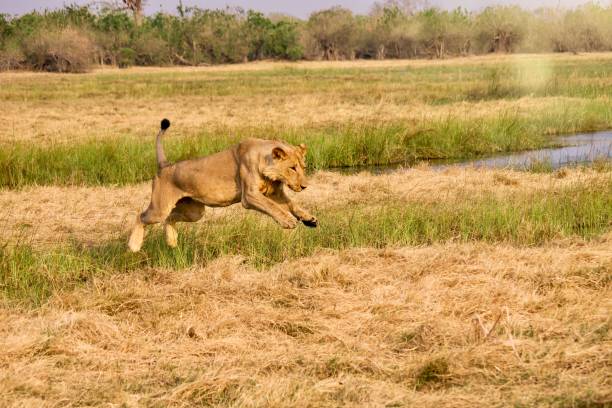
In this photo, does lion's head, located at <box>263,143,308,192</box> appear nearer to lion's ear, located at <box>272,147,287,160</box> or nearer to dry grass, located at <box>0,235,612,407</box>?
lion's ear, located at <box>272,147,287,160</box>

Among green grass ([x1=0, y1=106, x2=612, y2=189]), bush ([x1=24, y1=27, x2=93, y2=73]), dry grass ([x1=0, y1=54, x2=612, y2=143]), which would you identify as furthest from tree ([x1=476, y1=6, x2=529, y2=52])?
green grass ([x1=0, y1=106, x2=612, y2=189])

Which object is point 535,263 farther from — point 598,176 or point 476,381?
point 598,176

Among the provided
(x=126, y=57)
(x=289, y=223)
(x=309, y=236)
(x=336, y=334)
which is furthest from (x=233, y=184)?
(x=126, y=57)

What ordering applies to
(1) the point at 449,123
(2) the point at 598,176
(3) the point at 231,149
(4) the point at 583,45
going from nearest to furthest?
(3) the point at 231,149, (2) the point at 598,176, (1) the point at 449,123, (4) the point at 583,45

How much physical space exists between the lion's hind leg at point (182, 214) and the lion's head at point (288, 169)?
4.76 feet

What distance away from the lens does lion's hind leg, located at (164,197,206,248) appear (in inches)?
342

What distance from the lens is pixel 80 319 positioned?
6.77 m

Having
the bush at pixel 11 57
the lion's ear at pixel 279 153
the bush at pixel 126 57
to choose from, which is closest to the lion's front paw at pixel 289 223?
the lion's ear at pixel 279 153

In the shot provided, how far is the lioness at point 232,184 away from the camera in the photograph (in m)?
7.46

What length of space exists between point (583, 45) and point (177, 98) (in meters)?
44.6

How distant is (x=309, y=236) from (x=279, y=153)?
2.51 metres

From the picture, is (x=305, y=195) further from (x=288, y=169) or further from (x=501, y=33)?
(x=501, y=33)

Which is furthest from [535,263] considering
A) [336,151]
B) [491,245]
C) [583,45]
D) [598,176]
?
[583,45]

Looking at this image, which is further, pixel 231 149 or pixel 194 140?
pixel 194 140
